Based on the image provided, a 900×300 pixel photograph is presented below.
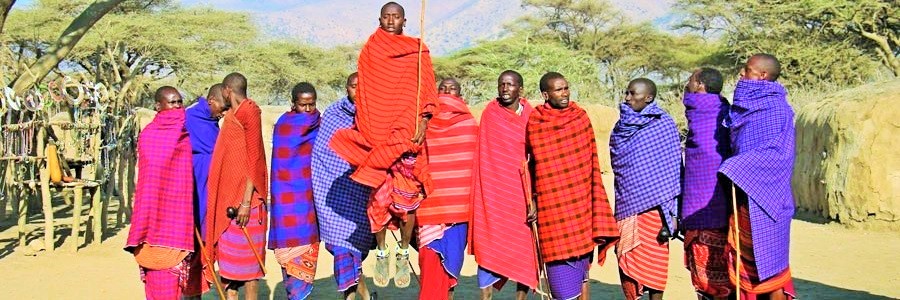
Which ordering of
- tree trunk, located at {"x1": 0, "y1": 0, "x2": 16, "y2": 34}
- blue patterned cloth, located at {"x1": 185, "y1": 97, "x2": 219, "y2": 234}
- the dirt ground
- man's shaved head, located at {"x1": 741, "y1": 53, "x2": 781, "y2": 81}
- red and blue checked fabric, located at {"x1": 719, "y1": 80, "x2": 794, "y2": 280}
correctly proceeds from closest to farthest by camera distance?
1. red and blue checked fabric, located at {"x1": 719, "y1": 80, "x2": 794, "y2": 280}
2. man's shaved head, located at {"x1": 741, "y1": 53, "x2": 781, "y2": 81}
3. blue patterned cloth, located at {"x1": 185, "y1": 97, "x2": 219, "y2": 234}
4. the dirt ground
5. tree trunk, located at {"x1": 0, "y1": 0, "x2": 16, "y2": 34}

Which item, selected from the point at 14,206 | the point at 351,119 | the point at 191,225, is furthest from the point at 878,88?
the point at 14,206

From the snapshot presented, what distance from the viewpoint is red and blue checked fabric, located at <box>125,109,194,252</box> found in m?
6.33

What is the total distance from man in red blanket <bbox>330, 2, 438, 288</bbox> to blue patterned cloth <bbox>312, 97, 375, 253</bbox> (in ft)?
2.29

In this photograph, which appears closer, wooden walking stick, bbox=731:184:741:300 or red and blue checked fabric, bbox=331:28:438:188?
wooden walking stick, bbox=731:184:741:300

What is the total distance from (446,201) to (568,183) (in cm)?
68

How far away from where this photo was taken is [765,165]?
18.7 ft

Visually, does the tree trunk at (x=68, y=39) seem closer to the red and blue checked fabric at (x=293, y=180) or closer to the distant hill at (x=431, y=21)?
the red and blue checked fabric at (x=293, y=180)

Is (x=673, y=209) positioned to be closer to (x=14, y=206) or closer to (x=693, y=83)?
(x=693, y=83)

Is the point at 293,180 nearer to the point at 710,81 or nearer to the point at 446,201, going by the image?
the point at 446,201

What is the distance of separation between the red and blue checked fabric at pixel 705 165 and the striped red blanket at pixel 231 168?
2.40 m

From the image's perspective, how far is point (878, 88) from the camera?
12.6 metres

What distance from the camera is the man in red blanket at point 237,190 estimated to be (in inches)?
252

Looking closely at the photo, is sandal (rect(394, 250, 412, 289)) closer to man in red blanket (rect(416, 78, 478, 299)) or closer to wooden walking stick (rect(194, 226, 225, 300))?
man in red blanket (rect(416, 78, 478, 299))

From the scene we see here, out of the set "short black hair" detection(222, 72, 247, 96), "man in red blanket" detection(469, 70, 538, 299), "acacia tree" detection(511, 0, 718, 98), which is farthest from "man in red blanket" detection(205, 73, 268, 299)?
"acacia tree" detection(511, 0, 718, 98)
